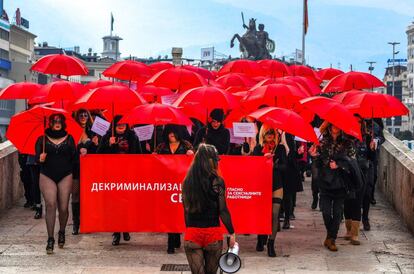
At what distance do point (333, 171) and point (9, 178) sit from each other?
6.17m

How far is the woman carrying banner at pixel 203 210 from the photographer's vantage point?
769cm

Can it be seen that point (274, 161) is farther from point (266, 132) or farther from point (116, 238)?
point (116, 238)

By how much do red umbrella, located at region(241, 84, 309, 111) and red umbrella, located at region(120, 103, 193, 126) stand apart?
2842 millimetres

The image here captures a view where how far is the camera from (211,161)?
7719 mm

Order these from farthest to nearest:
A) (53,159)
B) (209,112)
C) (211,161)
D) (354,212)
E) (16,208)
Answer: (16,208)
(209,112)
(354,212)
(53,159)
(211,161)

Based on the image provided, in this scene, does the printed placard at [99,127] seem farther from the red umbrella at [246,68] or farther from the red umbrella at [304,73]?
the red umbrella at [304,73]

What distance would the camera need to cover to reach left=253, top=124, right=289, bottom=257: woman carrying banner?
11.4 meters

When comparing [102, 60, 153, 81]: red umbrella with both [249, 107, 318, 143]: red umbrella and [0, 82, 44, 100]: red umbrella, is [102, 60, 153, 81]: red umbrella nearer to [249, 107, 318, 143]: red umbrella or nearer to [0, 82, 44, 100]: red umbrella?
[0, 82, 44, 100]: red umbrella

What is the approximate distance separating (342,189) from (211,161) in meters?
4.25

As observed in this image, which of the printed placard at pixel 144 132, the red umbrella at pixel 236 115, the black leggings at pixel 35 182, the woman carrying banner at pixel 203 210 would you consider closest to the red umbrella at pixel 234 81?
the red umbrella at pixel 236 115

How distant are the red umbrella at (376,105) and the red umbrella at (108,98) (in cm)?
303

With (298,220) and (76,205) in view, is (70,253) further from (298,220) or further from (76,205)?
(298,220)

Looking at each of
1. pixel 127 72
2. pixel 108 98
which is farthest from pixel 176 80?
pixel 108 98

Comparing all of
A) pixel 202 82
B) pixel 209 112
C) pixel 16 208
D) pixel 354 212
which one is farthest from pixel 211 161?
pixel 202 82
